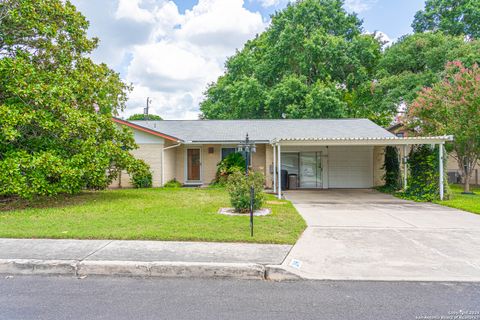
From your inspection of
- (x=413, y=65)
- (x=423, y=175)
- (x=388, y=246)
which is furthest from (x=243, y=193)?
(x=413, y=65)

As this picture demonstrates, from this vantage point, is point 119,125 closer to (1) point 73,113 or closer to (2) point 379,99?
(1) point 73,113

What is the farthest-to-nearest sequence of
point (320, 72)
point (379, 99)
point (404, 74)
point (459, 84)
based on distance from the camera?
1. point (320, 72)
2. point (379, 99)
3. point (404, 74)
4. point (459, 84)

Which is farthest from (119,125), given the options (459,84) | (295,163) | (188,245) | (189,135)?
(459,84)

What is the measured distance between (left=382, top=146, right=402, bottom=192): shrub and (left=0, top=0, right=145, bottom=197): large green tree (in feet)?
38.3

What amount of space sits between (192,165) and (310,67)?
1555 cm

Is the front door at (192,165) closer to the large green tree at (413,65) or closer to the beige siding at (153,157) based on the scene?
the beige siding at (153,157)

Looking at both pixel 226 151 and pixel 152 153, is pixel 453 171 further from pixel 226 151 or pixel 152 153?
pixel 152 153

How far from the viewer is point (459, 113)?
13.2m

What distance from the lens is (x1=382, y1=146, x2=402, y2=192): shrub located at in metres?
13.8

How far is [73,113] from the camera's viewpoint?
8875mm

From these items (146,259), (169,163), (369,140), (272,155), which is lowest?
(146,259)

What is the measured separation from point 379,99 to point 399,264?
22.5 meters

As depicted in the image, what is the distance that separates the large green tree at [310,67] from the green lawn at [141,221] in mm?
16014

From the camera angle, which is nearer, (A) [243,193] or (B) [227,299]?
(B) [227,299]
